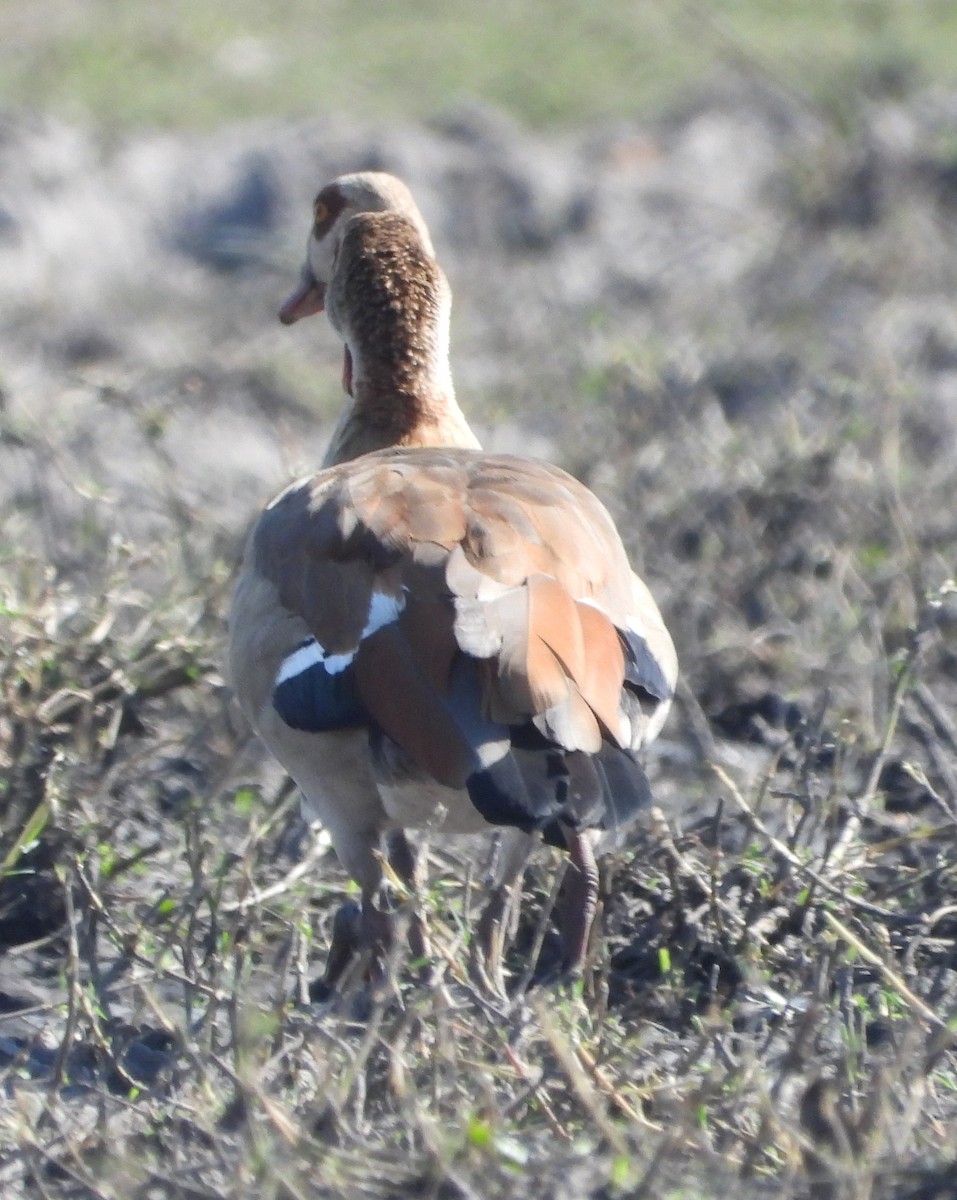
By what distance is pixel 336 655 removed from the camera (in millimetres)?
3697

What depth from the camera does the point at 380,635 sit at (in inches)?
142

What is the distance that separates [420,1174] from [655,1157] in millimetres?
334

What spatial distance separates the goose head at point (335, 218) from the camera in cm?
517

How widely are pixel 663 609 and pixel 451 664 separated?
6.69 feet

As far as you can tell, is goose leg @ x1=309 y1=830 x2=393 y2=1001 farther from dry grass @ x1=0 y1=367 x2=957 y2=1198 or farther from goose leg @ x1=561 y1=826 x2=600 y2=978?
goose leg @ x1=561 y1=826 x2=600 y2=978

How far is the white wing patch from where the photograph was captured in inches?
143

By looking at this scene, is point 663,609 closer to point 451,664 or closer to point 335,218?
point 335,218

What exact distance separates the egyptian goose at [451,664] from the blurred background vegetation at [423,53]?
716 cm

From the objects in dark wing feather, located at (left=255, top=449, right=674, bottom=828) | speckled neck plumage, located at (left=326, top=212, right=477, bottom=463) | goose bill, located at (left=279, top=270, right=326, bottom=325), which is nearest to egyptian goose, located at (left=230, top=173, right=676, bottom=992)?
dark wing feather, located at (left=255, top=449, right=674, bottom=828)

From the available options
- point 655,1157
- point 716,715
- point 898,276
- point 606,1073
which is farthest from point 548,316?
point 655,1157

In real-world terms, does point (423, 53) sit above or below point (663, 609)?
above

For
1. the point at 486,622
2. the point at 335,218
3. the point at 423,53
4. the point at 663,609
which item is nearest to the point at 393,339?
the point at 335,218

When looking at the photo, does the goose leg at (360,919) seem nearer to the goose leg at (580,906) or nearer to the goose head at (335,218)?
the goose leg at (580,906)

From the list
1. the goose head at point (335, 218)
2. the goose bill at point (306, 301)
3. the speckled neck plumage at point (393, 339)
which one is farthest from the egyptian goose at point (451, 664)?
the goose bill at point (306, 301)
